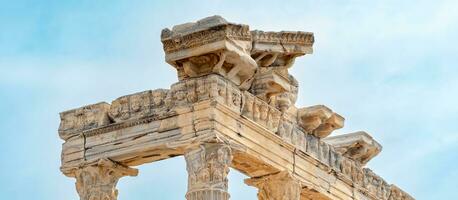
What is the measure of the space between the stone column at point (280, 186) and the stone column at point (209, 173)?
2.13 metres

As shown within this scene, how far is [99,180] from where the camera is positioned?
25234 mm

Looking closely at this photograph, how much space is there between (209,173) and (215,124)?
851mm

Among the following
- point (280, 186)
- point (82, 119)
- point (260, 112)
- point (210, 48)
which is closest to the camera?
point (210, 48)

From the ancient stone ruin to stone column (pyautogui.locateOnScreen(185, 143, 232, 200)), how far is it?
0.02 metres

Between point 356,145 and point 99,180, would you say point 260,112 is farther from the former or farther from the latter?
point 356,145

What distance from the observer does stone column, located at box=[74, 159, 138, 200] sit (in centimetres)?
2516

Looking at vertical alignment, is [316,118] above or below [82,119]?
above

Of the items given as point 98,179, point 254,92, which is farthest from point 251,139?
point 98,179

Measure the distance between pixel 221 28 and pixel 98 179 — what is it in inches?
142

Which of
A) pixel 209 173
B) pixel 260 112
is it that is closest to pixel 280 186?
pixel 260 112

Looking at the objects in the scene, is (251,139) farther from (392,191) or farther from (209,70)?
(392,191)

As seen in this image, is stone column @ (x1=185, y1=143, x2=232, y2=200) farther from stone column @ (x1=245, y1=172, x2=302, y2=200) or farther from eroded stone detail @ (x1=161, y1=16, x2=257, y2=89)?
stone column @ (x1=245, y1=172, x2=302, y2=200)

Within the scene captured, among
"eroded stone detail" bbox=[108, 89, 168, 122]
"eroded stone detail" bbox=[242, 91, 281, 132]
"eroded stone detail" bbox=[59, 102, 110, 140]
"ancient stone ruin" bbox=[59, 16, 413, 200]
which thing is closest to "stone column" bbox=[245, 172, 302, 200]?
"ancient stone ruin" bbox=[59, 16, 413, 200]

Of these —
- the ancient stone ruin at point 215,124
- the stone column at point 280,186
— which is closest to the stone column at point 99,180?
the ancient stone ruin at point 215,124
